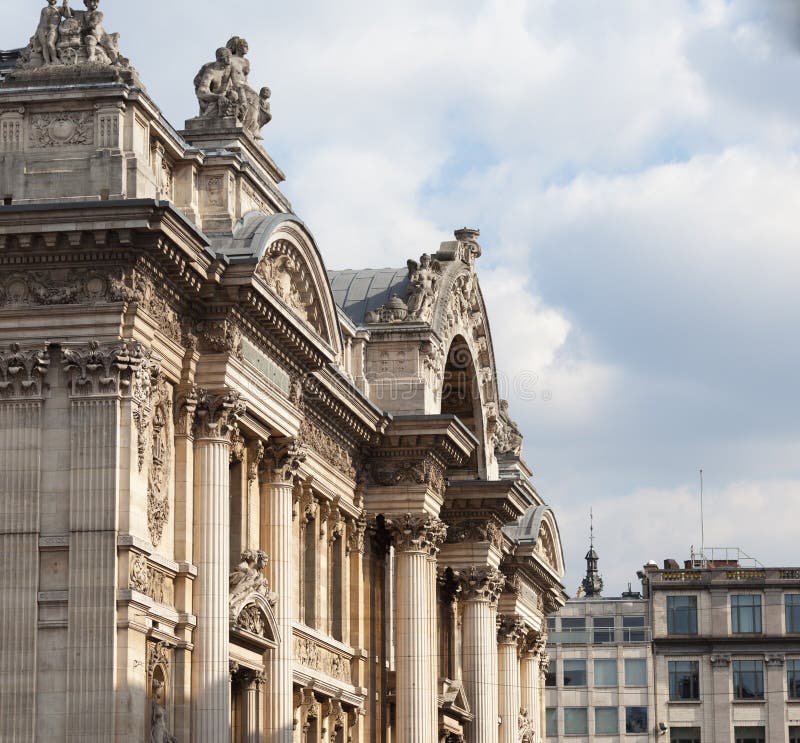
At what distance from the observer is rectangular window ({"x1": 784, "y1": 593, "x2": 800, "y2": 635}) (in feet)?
444

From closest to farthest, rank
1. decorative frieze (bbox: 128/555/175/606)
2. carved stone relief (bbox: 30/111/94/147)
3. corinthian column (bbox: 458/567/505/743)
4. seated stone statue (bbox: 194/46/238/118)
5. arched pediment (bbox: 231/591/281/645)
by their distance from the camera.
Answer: decorative frieze (bbox: 128/555/175/606) < carved stone relief (bbox: 30/111/94/147) < arched pediment (bbox: 231/591/281/645) < seated stone statue (bbox: 194/46/238/118) < corinthian column (bbox: 458/567/505/743)

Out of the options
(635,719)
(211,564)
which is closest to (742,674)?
(635,719)

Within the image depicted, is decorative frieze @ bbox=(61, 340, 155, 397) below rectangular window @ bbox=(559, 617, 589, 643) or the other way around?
below

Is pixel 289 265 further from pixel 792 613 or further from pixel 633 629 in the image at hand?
pixel 633 629

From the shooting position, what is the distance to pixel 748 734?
135750mm

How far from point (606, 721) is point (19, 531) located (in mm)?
108278

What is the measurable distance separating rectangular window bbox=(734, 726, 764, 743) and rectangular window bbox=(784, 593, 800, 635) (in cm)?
666

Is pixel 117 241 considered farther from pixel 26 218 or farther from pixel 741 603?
pixel 741 603

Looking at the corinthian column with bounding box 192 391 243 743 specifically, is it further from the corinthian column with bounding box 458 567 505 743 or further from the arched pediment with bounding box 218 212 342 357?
the corinthian column with bounding box 458 567 505 743

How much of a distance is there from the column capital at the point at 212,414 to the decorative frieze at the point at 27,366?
179 inches

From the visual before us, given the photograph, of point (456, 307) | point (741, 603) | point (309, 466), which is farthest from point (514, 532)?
point (741, 603)

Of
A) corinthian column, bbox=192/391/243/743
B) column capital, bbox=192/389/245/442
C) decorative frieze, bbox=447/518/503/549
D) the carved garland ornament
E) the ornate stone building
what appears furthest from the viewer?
decorative frieze, bbox=447/518/503/549

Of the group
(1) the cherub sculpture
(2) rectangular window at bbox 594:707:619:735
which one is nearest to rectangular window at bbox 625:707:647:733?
(2) rectangular window at bbox 594:707:619:735

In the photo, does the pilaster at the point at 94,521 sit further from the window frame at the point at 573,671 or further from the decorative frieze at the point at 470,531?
the window frame at the point at 573,671
